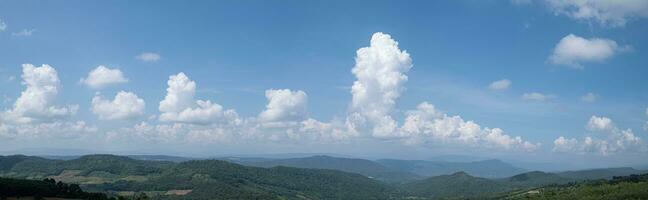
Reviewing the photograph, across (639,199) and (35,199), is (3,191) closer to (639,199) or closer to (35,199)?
(35,199)

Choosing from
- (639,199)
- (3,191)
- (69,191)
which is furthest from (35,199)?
(639,199)

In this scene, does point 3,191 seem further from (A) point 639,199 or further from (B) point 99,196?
(A) point 639,199

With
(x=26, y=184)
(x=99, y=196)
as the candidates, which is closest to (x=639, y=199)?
(x=99, y=196)

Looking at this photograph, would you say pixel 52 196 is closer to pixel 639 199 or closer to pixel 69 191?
pixel 69 191

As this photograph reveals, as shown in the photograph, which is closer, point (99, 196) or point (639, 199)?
point (99, 196)

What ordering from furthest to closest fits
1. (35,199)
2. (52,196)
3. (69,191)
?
(69,191) → (52,196) → (35,199)

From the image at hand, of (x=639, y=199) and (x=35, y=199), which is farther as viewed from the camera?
(x=639, y=199)

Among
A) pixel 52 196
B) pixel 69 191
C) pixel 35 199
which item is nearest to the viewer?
pixel 35 199
